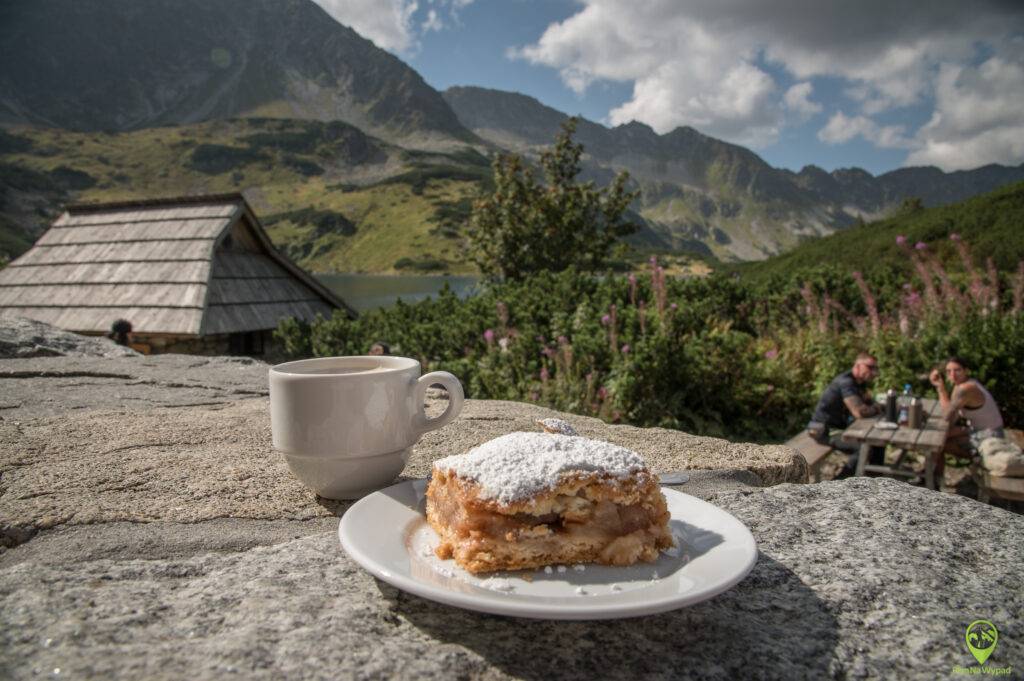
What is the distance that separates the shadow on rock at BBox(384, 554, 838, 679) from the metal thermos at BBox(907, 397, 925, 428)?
7.22 m

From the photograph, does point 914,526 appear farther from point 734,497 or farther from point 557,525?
point 557,525

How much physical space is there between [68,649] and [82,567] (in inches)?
12.7

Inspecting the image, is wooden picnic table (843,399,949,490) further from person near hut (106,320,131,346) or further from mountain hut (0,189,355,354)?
person near hut (106,320,131,346)

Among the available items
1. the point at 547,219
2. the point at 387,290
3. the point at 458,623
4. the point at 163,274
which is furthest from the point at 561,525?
the point at 387,290

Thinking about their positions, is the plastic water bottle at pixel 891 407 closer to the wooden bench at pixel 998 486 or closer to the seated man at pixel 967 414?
the seated man at pixel 967 414

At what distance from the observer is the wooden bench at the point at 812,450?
680cm

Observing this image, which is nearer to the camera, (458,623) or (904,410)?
(458,623)

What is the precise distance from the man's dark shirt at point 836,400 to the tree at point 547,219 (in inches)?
417

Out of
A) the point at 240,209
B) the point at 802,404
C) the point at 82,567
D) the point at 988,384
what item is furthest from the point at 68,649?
the point at 240,209

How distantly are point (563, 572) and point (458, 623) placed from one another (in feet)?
0.66

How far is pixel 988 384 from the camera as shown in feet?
26.5

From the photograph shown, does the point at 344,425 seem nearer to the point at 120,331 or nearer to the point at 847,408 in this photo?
the point at 847,408

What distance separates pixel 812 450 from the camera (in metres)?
7.06

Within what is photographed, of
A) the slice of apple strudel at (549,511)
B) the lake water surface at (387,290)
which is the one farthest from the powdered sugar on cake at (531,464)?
the lake water surface at (387,290)
